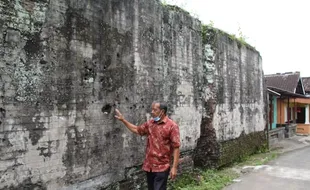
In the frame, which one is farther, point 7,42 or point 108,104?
point 108,104

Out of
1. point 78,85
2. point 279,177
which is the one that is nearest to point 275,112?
point 279,177

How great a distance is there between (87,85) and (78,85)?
0.53 feet

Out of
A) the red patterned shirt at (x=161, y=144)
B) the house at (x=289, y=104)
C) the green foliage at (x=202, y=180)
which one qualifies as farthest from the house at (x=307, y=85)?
the red patterned shirt at (x=161, y=144)

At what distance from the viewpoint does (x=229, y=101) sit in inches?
344

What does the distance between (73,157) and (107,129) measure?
71 cm

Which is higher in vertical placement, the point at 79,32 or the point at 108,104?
the point at 79,32

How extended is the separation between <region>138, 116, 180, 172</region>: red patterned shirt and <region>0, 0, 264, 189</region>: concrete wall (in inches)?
33.6

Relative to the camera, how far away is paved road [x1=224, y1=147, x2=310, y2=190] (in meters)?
6.56

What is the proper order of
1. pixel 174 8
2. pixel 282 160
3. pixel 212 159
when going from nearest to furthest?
1. pixel 174 8
2. pixel 212 159
3. pixel 282 160

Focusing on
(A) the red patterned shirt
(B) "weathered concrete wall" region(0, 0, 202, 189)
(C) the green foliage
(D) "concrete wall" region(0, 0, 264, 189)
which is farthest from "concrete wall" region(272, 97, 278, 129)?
(A) the red patterned shirt

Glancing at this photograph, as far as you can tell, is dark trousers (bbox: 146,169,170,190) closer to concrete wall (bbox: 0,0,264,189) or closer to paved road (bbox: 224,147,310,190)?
concrete wall (bbox: 0,0,264,189)

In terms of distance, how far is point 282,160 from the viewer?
988cm

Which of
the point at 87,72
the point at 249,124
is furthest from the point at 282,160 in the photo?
the point at 87,72

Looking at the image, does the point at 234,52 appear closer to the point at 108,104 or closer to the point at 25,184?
the point at 108,104
